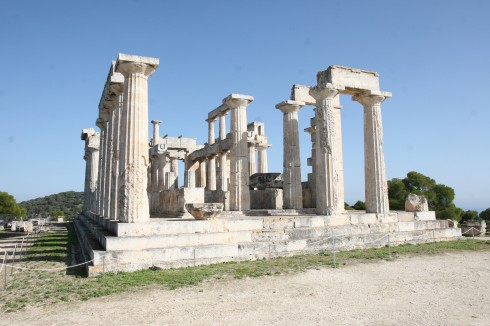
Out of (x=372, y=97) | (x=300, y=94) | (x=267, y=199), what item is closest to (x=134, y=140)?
(x=300, y=94)

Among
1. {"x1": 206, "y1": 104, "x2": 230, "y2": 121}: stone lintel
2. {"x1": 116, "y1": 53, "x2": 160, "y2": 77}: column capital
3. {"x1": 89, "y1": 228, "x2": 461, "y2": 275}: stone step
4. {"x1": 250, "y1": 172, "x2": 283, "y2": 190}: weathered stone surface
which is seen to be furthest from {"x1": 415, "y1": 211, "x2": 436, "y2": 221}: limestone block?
{"x1": 116, "y1": 53, "x2": 160, "y2": 77}: column capital

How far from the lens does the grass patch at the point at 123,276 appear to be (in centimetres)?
751

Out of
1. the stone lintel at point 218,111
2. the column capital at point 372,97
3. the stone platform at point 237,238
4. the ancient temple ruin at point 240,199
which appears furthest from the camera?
the stone lintel at point 218,111

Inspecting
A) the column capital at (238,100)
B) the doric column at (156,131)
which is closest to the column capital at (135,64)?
Result: the column capital at (238,100)

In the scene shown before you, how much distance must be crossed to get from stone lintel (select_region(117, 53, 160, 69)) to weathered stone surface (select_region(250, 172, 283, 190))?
1510 centimetres

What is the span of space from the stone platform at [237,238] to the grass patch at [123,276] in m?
0.42

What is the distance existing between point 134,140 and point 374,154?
10648mm

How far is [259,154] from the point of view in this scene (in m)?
33.3

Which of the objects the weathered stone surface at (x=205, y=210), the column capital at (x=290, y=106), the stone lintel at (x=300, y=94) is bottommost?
the weathered stone surface at (x=205, y=210)

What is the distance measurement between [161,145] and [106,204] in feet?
47.6

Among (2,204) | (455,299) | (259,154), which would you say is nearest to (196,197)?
(455,299)

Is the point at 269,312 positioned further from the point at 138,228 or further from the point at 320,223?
the point at 320,223

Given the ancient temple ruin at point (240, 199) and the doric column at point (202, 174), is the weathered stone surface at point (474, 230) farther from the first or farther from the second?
the doric column at point (202, 174)

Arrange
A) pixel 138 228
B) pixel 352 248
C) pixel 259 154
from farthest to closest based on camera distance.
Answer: pixel 259 154 → pixel 352 248 → pixel 138 228
